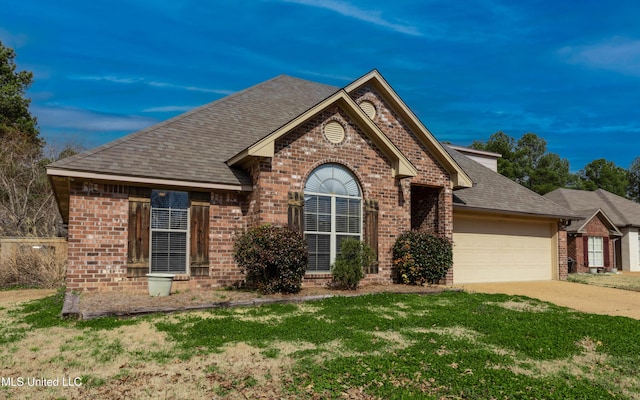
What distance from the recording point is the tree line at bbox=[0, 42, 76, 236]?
27.4 meters

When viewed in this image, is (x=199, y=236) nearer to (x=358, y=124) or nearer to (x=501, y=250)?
(x=358, y=124)

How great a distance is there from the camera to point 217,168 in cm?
1252

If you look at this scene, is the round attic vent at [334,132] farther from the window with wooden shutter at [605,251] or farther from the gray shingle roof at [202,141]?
the window with wooden shutter at [605,251]

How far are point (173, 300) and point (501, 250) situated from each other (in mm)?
12622

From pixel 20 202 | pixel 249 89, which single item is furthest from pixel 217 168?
pixel 20 202

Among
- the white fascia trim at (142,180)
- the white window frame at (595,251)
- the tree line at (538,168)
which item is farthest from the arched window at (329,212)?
the tree line at (538,168)

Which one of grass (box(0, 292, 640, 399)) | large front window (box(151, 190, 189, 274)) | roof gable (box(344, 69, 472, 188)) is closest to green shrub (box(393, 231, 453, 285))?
roof gable (box(344, 69, 472, 188))

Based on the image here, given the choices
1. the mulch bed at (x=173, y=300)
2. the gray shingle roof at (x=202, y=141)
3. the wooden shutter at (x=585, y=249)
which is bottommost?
the mulch bed at (x=173, y=300)

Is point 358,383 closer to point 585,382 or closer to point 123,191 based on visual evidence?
point 585,382

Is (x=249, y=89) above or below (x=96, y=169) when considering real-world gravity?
above

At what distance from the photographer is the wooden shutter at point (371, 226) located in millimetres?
13125

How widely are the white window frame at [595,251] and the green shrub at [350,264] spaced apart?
1759 centimetres

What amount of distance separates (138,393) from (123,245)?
662 cm

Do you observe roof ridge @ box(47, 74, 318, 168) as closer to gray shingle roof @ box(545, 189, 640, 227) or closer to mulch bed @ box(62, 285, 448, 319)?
mulch bed @ box(62, 285, 448, 319)
